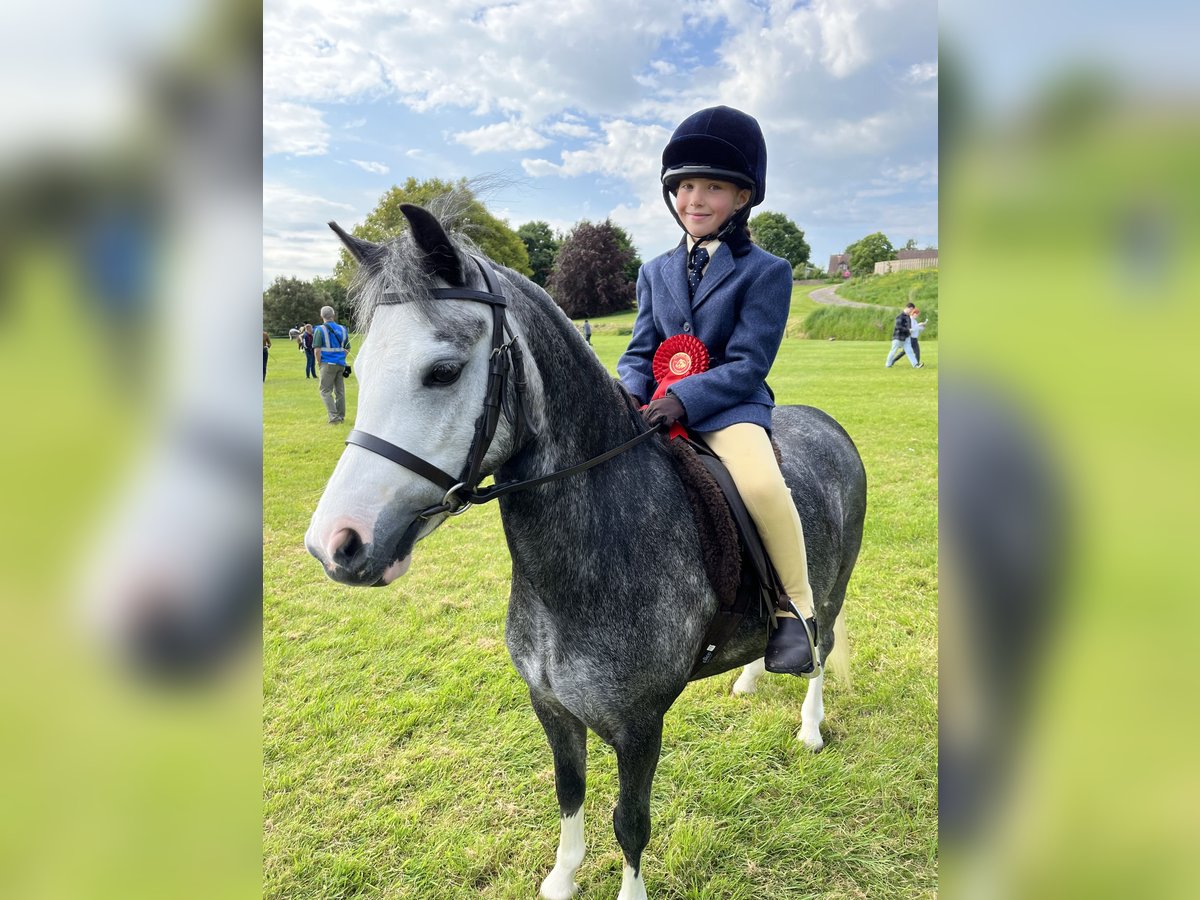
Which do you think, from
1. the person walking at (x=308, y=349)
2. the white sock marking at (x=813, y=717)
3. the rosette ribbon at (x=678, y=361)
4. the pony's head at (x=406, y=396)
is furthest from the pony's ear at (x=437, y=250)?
the person walking at (x=308, y=349)

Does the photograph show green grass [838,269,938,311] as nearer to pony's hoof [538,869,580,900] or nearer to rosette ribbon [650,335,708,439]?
rosette ribbon [650,335,708,439]

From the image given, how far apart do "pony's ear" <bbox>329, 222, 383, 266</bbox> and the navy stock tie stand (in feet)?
4.78

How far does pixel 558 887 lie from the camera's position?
2.84 metres

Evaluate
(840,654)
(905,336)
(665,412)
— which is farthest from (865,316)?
(665,412)

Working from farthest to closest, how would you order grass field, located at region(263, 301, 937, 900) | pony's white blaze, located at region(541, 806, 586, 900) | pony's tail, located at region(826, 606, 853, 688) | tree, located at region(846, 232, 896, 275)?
tree, located at region(846, 232, 896, 275), pony's tail, located at region(826, 606, 853, 688), grass field, located at region(263, 301, 937, 900), pony's white blaze, located at region(541, 806, 586, 900)

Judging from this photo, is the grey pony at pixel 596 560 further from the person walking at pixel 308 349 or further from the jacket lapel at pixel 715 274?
the person walking at pixel 308 349

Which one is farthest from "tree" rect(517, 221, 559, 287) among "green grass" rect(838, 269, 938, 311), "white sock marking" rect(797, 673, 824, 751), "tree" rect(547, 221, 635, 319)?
"white sock marking" rect(797, 673, 824, 751)

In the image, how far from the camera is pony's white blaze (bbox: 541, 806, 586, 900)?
2.83 m

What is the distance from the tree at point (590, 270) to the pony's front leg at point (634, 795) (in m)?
35.6
